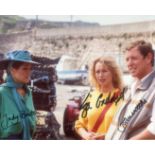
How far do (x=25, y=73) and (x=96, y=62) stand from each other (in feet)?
1.80

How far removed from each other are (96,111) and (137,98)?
32 cm

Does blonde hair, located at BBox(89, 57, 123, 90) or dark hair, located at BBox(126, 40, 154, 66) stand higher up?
dark hair, located at BBox(126, 40, 154, 66)

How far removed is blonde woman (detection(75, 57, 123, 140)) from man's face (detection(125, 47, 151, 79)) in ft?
0.39

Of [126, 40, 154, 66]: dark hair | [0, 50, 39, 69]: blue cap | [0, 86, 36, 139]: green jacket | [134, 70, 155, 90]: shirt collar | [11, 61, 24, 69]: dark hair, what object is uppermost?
[126, 40, 154, 66]: dark hair

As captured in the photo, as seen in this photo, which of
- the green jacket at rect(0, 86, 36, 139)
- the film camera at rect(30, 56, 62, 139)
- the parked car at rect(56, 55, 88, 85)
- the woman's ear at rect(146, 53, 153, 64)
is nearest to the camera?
the green jacket at rect(0, 86, 36, 139)

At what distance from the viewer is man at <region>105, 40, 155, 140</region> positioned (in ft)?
8.56

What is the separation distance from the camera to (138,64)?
107 inches

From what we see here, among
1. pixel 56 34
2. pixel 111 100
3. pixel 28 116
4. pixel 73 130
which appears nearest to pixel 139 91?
pixel 111 100

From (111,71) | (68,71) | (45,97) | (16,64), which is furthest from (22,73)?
(111,71)

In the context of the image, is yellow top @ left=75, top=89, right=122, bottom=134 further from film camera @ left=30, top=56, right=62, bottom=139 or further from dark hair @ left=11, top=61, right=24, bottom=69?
dark hair @ left=11, top=61, right=24, bottom=69
